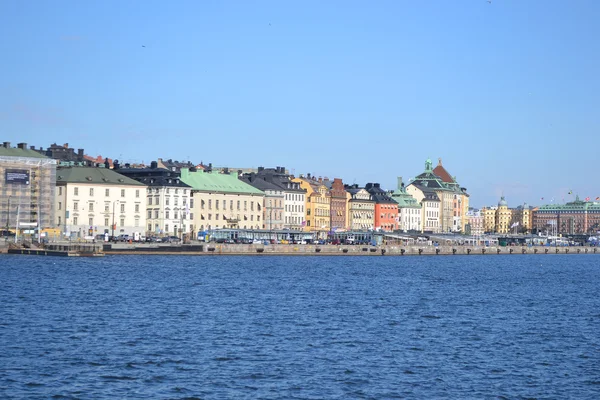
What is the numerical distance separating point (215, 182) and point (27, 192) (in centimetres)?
3264

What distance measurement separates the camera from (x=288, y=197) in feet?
503

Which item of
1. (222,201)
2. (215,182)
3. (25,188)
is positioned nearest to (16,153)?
(25,188)

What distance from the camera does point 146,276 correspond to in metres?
71.2

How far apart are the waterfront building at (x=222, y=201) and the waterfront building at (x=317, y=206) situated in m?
17.2

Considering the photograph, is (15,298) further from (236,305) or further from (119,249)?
(119,249)

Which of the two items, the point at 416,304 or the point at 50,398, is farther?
the point at 416,304

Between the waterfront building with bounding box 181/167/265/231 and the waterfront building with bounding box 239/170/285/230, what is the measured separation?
1.91 metres

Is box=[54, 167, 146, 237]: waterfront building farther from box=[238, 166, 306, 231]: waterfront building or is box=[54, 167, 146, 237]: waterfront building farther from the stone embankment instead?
box=[238, 166, 306, 231]: waterfront building

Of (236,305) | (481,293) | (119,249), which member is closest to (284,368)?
(236,305)

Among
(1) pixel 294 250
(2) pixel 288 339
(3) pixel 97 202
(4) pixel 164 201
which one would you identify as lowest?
(2) pixel 288 339

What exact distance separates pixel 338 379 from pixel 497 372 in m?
4.99

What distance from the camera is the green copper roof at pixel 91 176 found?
11711cm

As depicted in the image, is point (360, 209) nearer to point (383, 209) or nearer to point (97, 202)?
point (383, 209)

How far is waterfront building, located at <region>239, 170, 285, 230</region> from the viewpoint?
479 feet
